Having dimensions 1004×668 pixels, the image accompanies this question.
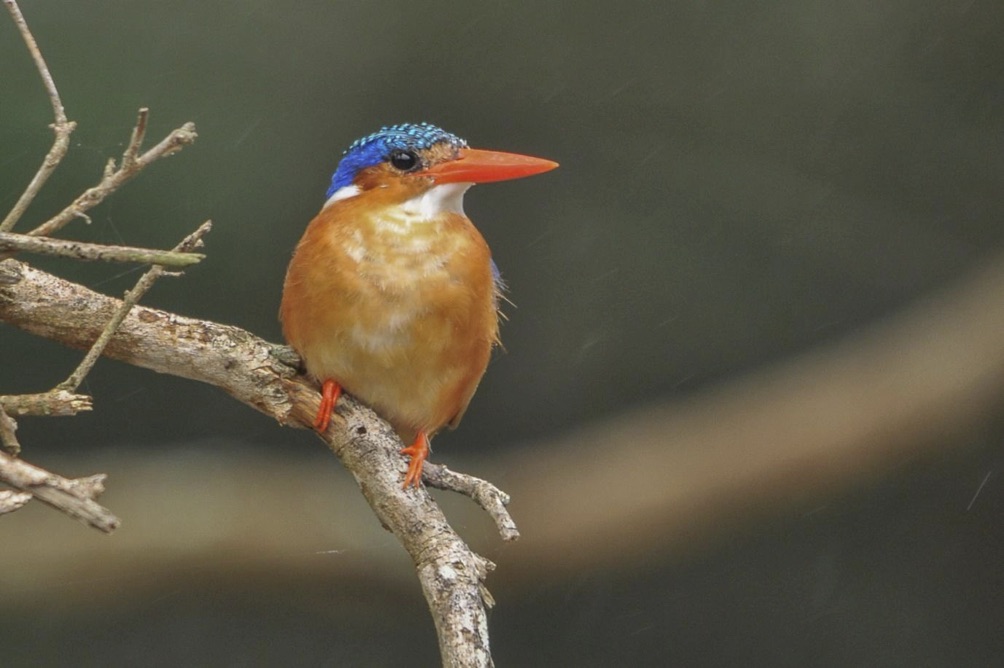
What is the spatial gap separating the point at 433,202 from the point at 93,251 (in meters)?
0.68

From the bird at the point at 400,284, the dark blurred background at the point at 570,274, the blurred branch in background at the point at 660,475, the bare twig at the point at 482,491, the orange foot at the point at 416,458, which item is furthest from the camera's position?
the blurred branch in background at the point at 660,475

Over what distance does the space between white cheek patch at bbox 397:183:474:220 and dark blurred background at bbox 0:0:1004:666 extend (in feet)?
4.55

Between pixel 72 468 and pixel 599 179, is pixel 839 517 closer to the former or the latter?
pixel 599 179

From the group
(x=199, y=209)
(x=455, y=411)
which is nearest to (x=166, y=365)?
(x=455, y=411)

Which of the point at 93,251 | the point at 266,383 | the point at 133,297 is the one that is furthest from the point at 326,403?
the point at 93,251

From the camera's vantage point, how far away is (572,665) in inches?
135

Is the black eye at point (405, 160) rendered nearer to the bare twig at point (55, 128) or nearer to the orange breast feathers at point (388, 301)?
the orange breast feathers at point (388, 301)

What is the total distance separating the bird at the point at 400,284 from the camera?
159cm

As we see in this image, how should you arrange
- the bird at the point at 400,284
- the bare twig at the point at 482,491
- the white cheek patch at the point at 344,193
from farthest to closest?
1. the white cheek patch at the point at 344,193
2. the bird at the point at 400,284
3. the bare twig at the point at 482,491

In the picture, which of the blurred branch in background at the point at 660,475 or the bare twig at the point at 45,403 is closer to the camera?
the bare twig at the point at 45,403

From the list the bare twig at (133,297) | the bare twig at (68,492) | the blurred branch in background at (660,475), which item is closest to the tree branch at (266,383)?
the bare twig at (133,297)

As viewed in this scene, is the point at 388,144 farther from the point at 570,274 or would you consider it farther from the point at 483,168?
the point at 570,274

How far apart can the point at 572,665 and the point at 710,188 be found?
1.38 metres

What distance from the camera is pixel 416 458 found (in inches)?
60.9
